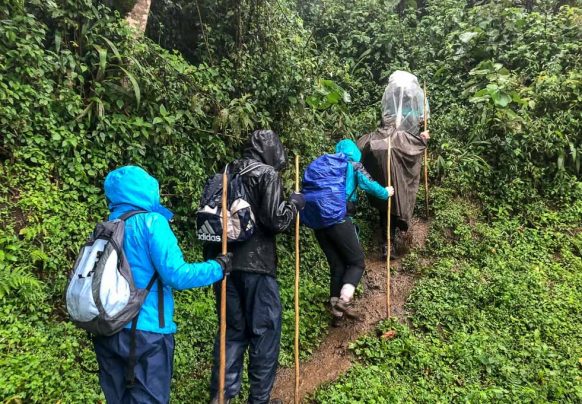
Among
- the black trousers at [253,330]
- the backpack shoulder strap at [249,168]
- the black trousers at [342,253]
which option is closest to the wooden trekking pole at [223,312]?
the backpack shoulder strap at [249,168]

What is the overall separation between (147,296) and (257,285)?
1194mm

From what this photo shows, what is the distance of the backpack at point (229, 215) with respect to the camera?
363 centimetres

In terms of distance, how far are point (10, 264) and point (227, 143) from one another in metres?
3.09

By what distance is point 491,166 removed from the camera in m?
7.52

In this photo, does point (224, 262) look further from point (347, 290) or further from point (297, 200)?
point (347, 290)

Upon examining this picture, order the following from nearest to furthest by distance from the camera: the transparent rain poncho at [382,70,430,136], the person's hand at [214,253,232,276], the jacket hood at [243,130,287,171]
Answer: the person's hand at [214,253,232,276] → the jacket hood at [243,130,287,171] → the transparent rain poncho at [382,70,430,136]

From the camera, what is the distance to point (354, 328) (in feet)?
17.5

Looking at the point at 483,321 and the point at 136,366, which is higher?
the point at 136,366

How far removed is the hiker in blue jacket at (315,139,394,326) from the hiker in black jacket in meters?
1.38

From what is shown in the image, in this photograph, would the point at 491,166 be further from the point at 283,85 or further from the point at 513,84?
the point at 283,85

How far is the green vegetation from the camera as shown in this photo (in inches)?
171

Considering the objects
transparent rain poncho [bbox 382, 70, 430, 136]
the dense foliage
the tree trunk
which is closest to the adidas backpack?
the dense foliage

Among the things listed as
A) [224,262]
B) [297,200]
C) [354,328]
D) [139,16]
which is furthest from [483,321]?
[139,16]

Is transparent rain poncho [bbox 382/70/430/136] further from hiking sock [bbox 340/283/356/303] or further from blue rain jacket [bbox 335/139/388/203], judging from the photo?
hiking sock [bbox 340/283/356/303]
